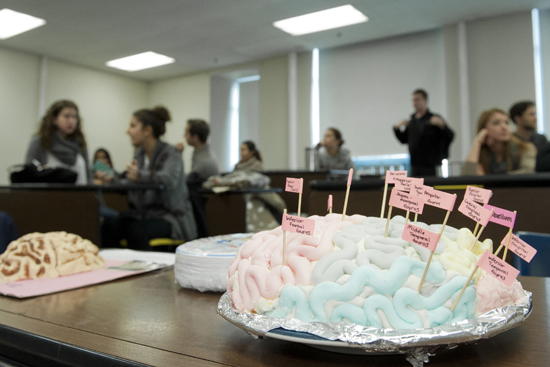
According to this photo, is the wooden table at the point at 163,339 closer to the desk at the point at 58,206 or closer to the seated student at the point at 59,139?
the desk at the point at 58,206

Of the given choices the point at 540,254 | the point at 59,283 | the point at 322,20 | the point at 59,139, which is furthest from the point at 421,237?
the point at 322,20

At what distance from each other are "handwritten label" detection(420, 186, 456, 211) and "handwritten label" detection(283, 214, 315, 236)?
129mm

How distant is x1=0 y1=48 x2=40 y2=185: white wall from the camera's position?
6926 mm

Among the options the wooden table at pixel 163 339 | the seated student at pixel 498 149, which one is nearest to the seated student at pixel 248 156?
the seated student at pixel 498 149

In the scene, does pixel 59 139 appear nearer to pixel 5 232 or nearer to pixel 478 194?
pixel 5 232

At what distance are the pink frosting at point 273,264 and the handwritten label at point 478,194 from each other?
0.14 m

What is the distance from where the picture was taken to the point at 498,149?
2934 mm

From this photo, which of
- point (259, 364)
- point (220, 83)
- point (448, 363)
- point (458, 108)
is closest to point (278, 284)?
point (259, 364)

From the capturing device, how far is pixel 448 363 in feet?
1.43

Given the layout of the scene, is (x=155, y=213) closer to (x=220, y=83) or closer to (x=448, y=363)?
(x=448, y=363)

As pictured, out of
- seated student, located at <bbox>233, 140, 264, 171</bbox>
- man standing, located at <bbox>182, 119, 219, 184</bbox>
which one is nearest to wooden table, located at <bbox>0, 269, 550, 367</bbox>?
man standing, located at <bbox>182, 119, 219, 184</bbox>

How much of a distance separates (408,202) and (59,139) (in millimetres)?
2968

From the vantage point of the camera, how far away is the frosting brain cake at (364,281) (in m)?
0.41

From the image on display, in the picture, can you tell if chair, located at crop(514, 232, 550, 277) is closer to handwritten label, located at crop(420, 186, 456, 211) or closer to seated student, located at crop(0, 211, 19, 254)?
handwritten label, located at crop(420, 186, 456, 211)
